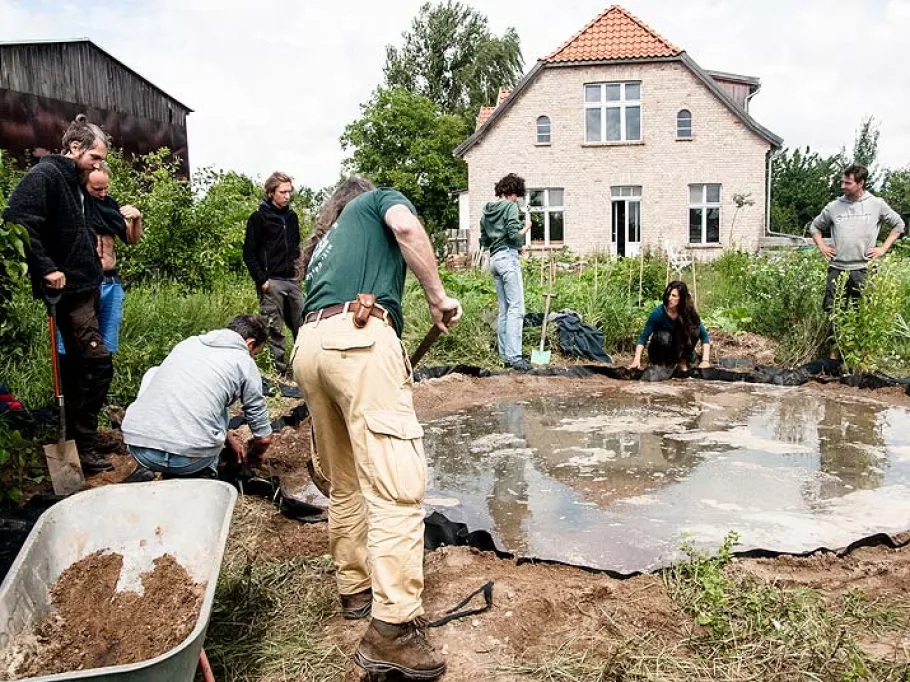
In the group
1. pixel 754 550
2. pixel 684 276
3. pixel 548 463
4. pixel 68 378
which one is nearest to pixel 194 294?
pixel 68 378

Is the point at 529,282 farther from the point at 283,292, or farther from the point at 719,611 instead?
the point at 719,611

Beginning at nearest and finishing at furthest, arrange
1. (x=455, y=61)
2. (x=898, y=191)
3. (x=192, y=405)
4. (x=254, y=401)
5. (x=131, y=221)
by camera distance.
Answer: (x=192, y=405) → (x=254, y=401) → (x=131, y=221) → (x=898, y=191) → (x=455, y=61)

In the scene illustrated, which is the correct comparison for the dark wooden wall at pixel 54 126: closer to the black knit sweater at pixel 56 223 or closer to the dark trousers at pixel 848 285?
the black knit sweater at pixel 56 223

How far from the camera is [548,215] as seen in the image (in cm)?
2091

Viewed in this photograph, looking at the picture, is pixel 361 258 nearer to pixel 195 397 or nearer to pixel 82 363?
pixel 195 397

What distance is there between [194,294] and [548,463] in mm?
4357

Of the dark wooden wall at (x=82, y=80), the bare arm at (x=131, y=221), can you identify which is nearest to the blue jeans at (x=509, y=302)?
the bare arm at (x=131, y=221)

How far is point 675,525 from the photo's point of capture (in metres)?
3.51

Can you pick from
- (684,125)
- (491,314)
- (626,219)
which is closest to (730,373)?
(491,314)

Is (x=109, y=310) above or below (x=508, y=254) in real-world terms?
below

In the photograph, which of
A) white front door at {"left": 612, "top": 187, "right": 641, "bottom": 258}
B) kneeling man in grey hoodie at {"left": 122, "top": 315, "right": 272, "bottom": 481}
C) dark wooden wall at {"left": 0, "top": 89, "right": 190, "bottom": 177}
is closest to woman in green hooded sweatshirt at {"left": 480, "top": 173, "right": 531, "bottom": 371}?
kneeling man in grey hoodie at {"left": 122, "top": 315, "right": 272, "bottom": 481}

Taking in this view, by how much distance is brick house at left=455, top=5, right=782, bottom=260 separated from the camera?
64.5 feet

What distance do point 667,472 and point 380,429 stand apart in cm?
255

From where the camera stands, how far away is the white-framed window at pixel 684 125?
19891mm
